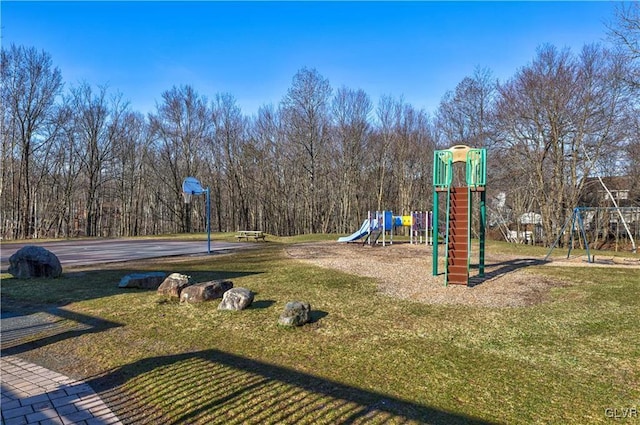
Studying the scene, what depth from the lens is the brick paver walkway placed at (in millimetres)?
3007

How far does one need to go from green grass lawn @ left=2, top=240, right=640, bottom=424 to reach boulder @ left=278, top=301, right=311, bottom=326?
128 millimetres

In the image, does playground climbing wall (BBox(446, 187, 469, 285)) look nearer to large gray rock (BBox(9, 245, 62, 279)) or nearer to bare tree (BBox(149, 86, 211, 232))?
large gray rock (BBox(9, 245, 62, 279))

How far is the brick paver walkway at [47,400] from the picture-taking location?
301cm

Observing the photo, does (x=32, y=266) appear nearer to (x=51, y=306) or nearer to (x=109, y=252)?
(x=51, y=306)

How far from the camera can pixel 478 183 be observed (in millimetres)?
9352

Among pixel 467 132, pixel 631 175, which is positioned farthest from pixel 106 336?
pixel 467 132

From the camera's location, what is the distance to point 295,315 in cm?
543

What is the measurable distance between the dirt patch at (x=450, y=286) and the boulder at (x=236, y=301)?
2.66m

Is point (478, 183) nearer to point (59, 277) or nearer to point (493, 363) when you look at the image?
point (493, 363)

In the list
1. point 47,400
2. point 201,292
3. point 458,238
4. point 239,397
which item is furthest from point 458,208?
point 47,400

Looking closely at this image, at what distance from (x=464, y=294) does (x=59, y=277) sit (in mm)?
9212

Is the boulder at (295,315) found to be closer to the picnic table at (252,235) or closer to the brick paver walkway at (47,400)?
the brick paver walkway at (47,400)

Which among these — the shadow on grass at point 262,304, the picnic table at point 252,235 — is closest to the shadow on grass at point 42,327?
the shadow on grass at point 262,304

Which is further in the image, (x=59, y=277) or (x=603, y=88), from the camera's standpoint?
(x=603, y=88)
